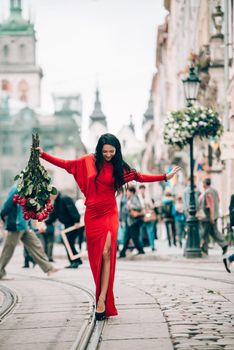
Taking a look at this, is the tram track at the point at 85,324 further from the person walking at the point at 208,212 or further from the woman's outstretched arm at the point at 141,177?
the person walking at the point at 208,212

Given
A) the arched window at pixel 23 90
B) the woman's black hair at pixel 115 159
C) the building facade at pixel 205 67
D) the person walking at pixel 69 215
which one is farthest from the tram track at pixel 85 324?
the arched window at pixel 23 90

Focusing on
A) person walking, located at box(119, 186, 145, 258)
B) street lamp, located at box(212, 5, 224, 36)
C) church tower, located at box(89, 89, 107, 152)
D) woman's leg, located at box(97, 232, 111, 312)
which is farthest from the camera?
church tower, located at box(89, 89, 107, 152)

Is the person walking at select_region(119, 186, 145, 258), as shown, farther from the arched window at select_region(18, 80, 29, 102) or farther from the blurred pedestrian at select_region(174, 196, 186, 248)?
the arched window at select_region(18, 80, 29, 102)

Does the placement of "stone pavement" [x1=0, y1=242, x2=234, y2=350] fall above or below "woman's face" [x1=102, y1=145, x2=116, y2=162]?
below

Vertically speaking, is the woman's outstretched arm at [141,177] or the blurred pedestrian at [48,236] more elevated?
the woman's outstretched arm at [141,177]

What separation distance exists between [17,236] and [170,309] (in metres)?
6.72

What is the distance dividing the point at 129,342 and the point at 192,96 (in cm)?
1506

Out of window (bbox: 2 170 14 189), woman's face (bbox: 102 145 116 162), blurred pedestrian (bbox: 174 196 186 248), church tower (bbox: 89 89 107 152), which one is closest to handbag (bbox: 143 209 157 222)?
blurred pedestrian (bbox: 174 196 186 248)

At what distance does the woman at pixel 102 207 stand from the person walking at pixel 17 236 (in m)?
6.56

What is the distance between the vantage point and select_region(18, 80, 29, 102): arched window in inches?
6068

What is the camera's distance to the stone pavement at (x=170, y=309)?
789 centimetres

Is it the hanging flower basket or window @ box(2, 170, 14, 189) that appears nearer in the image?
the hanging flower basket

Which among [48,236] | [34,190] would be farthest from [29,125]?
[34,190]

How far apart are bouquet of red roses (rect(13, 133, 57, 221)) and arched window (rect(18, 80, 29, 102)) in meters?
145
